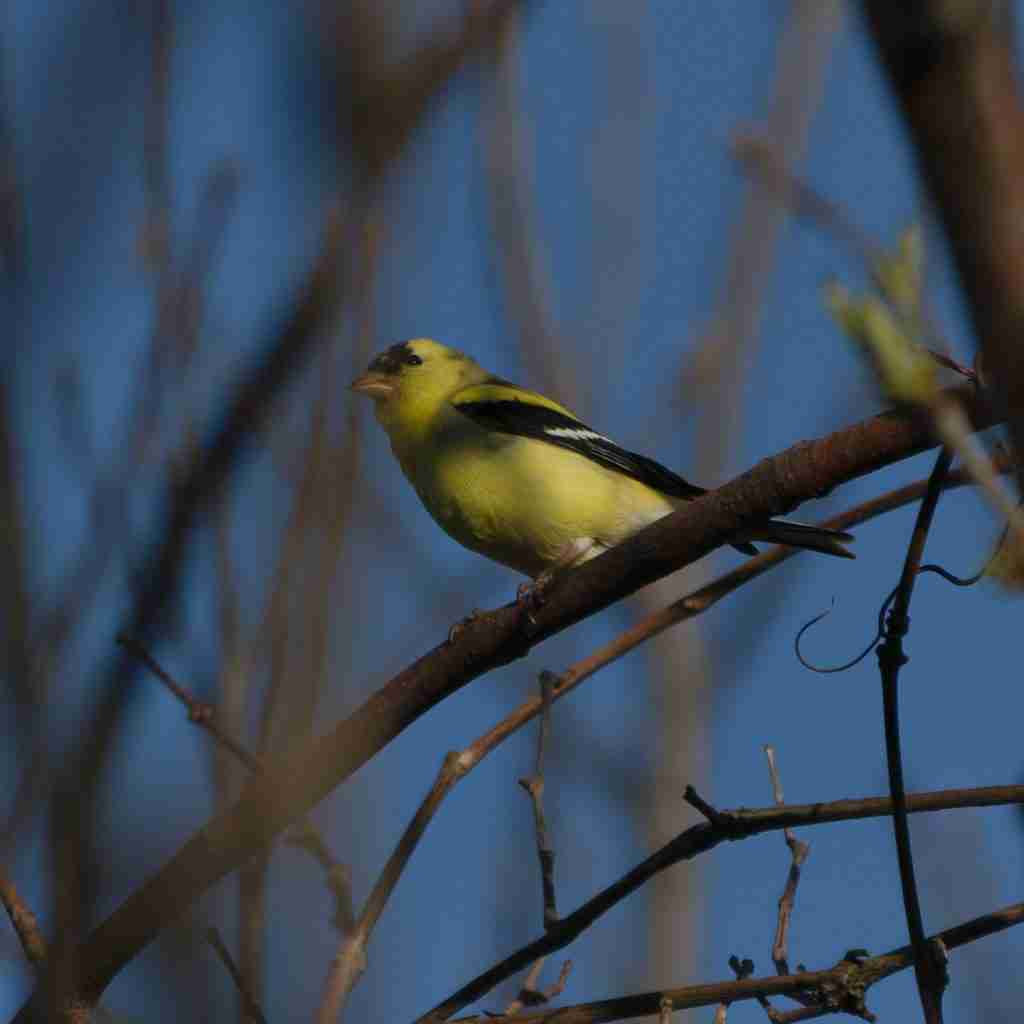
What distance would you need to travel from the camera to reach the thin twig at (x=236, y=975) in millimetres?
1797

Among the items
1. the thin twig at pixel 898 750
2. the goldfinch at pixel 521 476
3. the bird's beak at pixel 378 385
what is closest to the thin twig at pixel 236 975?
the thin twig at pixel 898 750

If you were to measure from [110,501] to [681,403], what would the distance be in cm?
597

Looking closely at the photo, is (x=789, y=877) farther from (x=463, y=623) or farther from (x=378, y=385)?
(x=378, y=385)

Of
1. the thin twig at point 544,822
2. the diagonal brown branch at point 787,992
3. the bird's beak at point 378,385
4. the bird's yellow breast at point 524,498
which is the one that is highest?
the bird's beak at point 378,385

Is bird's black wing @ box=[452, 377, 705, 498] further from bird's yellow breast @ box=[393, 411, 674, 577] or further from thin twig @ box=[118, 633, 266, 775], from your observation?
thin twig @ box=[118, 633, 266, 775]

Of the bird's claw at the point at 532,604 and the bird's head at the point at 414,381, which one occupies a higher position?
the bird's head at the point at 414,381

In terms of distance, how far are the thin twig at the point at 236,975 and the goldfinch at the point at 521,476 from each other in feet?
9.84

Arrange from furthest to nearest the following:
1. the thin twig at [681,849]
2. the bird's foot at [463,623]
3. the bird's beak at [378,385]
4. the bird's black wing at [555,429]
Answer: the bird's beak at [378,385] < the bird's black wing at [555,429] < the bird's foot at [463,623] < the thin twig at [681,849]

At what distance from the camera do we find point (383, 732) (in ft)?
8.61

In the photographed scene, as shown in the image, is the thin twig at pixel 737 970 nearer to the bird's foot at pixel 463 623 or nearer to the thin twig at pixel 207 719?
Answer: the thin twig at pixel 207 719

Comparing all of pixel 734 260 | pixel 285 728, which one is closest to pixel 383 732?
pixel 285 728

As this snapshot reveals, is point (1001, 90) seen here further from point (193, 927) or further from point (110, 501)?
point (193, 927)

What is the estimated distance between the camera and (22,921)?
2.39 m

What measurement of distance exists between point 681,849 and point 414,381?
15.2ft
